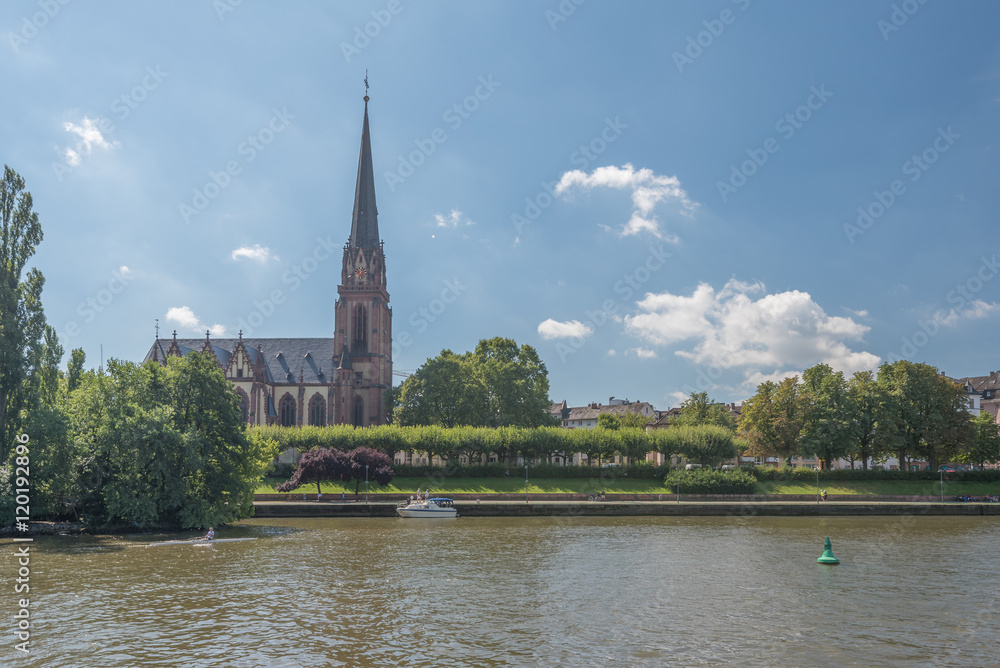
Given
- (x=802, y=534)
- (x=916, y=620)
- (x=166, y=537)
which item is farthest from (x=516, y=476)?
(x=916, y=620)

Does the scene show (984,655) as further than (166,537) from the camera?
No

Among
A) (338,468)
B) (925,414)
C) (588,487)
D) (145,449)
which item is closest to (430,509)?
(338,468)

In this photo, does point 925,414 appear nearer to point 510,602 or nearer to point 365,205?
point 510,602

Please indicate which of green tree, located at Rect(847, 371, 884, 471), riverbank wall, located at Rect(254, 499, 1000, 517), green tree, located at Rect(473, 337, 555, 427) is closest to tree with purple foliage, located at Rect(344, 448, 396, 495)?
riverbank wall, located at Rect(254, 499, 1000, 517)

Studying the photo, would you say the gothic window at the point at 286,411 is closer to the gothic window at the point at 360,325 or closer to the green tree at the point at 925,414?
the gothic window at the point at 360,325

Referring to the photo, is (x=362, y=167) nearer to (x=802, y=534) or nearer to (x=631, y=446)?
(x=631, y=446)

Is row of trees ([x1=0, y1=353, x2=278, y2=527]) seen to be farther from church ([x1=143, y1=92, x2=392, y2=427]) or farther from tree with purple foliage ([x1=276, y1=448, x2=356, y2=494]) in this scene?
church ([x1=143, y1=92, x2=392, y2=427])

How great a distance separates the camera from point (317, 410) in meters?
113

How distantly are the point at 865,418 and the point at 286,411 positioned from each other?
81.2m

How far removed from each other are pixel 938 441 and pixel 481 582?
7612cm

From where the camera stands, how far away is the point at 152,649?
70.6ft

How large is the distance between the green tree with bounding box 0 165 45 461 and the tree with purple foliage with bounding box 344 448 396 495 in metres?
34.6

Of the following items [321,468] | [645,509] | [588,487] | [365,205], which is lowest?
[645,509]

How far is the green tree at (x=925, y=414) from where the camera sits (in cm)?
8712
